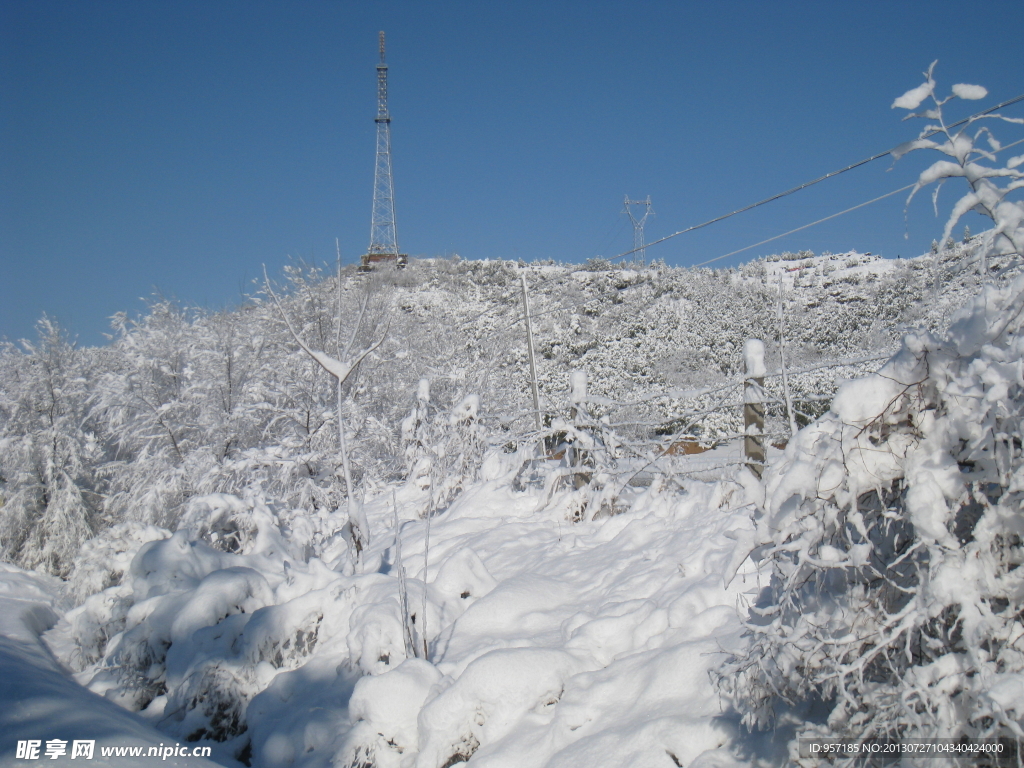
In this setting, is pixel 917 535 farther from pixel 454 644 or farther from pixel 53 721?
pixel 53 721

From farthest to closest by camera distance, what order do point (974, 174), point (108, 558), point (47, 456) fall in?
point (47, 456)
point (108, 558)
point (974, 174)

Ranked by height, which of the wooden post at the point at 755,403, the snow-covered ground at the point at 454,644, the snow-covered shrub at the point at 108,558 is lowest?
the snow-covered ground at the point at 454,644

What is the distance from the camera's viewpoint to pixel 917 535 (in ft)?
6.40

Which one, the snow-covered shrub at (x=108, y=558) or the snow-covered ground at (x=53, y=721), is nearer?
the snow-covered ground at (x=53, y=721)

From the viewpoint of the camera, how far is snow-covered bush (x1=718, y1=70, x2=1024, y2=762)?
5.95 ft

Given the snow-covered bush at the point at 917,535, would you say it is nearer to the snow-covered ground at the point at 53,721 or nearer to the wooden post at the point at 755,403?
the snow-covered ground at the point at 53,721

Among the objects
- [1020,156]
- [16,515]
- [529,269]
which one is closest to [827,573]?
[1020,156]

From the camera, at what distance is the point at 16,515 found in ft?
44.3

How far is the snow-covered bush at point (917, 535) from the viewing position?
1812 millimetres

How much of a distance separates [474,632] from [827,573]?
2777 millimetres

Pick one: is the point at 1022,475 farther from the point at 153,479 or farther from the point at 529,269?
the point at 529,269

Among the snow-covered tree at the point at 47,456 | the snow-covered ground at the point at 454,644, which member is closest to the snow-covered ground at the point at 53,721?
the snow-covered ground at the point at 454,644

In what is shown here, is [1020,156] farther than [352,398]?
No

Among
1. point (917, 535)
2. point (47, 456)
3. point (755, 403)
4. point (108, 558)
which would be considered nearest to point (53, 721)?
point (917, 535)
